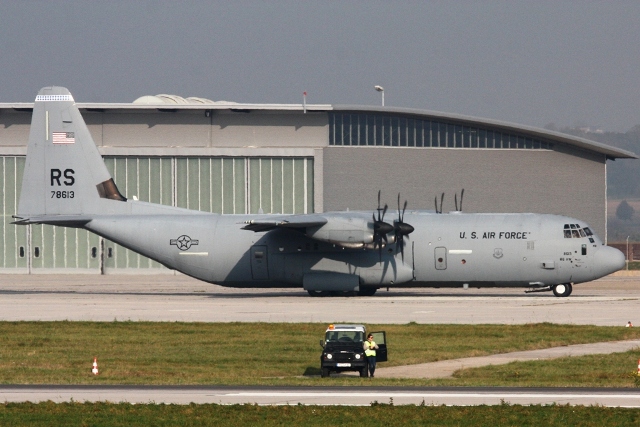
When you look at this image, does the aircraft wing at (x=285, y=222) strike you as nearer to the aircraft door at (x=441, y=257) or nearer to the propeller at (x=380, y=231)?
the propeller at (x=380, y=231)

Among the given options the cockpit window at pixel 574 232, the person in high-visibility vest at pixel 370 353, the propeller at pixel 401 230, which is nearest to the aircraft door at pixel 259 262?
the propeller at pixel 401 230

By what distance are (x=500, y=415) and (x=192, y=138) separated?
2072 inches

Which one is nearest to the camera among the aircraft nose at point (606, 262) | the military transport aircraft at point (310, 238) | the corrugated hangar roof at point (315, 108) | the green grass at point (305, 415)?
the green grass at point (305, 415)

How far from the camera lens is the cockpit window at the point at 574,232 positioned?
140 ft

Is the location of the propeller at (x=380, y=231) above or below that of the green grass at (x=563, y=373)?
above

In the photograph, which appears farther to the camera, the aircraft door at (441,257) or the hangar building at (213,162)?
the hangar building at (213,162)

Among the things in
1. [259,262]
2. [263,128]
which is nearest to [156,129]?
[263,128]

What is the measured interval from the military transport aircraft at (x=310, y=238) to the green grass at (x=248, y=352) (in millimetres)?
11408

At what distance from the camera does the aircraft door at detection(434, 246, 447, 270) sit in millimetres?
42875

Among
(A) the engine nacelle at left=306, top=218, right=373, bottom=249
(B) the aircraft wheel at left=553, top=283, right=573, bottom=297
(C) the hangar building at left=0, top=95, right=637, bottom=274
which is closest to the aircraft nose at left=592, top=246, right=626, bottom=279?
(B) the aircraft wheel at left=553, top=283, right=573, bottom=297

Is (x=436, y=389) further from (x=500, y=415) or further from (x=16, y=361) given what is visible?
(x=16, y=361)

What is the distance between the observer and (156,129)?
218ft

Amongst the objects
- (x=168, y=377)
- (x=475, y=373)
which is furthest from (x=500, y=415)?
(x=168, y=377)

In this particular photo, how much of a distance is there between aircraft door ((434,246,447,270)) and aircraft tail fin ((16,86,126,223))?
50.9 ft
